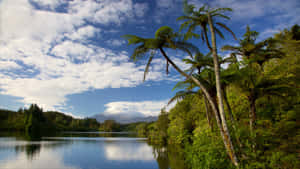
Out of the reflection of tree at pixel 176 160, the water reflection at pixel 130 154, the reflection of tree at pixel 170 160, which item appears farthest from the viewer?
the water reflection at pixel 130 154

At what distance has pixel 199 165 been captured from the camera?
1014 cm

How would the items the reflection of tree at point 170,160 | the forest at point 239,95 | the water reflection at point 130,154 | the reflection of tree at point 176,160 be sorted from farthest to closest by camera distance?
the water reflection at point 130,154
the reflection of tree at point 170,160
the reflection of tree at point 176,160
the forest at point 239,95

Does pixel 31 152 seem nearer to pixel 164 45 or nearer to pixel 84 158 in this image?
pixel 84 158

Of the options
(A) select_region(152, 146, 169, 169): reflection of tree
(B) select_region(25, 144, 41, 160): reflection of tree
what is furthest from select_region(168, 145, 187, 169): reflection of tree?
(B) select_region(25, 144, 41, 160): reflection of tree

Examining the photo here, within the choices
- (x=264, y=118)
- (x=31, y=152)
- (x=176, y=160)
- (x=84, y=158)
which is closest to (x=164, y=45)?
(x=264, y=118)

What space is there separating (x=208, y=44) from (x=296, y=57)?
323 inches

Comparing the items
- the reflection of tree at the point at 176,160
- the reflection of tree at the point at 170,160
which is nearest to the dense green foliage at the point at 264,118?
the reflection of tree at the point at 176,160

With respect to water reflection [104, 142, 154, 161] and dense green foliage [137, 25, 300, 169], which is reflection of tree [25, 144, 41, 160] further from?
dense green foliage [137, 25, 300, 169]

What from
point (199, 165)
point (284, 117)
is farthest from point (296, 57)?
point (199, 165)

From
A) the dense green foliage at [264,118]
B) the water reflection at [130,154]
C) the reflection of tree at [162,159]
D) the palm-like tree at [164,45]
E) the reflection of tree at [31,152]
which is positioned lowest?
the water reflection at [130,154]

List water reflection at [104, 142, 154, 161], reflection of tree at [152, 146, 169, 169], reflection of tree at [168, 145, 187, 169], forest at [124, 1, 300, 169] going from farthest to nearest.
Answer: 1. water reflection at [104, 142, 154, 161]
2. reflection of tree at [152, 146, 169, 169]
3. reflection of tree at [168, 145, 187, 169]
4. forest at [124, 1, 300, 169]

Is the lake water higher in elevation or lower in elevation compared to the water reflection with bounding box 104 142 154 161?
higher

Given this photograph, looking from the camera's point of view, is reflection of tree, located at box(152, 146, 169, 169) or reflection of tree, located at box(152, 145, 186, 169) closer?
reflection of tree, located at box(152, 145, 186, 169)

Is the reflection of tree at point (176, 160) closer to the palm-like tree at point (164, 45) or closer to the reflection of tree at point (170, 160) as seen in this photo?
the reflection of tree at point (170, 160)
